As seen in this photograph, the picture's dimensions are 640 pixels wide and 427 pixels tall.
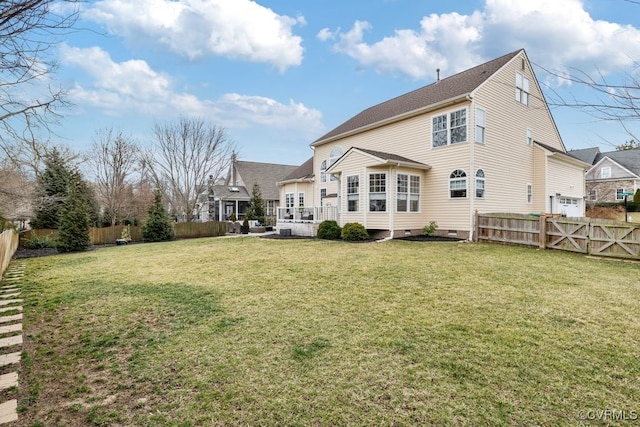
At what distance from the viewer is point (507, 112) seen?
47.4 feet

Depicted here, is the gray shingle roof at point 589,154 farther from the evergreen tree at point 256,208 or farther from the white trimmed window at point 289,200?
the evergreen tree at point 256,208

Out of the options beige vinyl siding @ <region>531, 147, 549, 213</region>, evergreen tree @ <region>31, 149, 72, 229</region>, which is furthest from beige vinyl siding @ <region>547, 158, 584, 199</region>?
evergreen tree @ <region>31, 149, 72, 229</region>

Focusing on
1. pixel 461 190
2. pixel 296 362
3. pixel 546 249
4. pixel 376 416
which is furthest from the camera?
pixel 461 190

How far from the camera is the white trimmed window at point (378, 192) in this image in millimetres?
13531

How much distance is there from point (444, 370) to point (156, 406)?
2.48m

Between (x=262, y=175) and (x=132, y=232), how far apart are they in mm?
17209

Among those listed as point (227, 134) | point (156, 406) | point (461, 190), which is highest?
point (227, 134)

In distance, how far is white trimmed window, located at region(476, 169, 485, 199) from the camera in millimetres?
Answer: 12883

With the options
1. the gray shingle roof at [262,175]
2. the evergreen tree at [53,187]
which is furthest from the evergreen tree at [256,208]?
the evergreen tree at [53,187]

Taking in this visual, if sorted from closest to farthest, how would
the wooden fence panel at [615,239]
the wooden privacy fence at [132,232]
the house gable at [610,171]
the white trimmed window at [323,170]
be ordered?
the wooden fence panel at [615,239] < the wooden privacy fence at [132,232] < the white trimmed window at [323,170] < the house gable at [610,171]

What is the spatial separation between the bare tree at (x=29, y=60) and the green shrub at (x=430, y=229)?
1277cm

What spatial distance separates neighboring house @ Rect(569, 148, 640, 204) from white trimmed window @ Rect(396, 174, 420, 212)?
91.9ft

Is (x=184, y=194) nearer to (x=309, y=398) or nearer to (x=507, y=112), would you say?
(x=507, y=112)

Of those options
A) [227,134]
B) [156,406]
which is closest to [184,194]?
[227,134]
